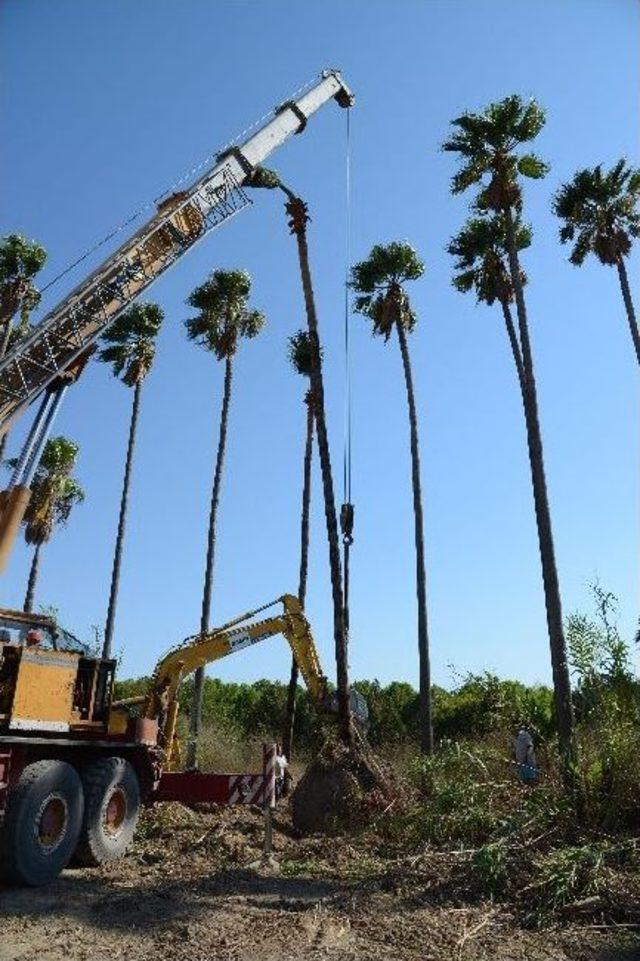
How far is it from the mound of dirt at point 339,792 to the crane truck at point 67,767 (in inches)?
72.6

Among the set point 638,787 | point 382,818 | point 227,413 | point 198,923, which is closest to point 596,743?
point 638,787

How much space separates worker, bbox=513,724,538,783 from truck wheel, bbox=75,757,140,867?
5.90 m

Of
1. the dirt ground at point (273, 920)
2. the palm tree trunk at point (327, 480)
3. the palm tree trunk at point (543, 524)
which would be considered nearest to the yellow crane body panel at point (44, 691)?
the dirt ground at point (273, 920)

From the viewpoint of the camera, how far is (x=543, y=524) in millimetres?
18312

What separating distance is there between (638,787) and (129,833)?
733 cm

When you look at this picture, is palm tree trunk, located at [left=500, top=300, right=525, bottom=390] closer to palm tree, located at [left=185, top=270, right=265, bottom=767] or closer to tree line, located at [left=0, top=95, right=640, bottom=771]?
tree line, located at [left=0, top=95, right=640, bottom=771]

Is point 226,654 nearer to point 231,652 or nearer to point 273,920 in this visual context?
point 231,652

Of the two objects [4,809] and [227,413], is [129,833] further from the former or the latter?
[227,413]

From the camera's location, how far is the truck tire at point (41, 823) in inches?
372

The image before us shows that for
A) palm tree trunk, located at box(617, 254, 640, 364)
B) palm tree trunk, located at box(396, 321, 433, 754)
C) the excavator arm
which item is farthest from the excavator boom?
palm tree trunk, located at box(617, 254, 640, 364)

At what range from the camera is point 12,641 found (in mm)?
10500

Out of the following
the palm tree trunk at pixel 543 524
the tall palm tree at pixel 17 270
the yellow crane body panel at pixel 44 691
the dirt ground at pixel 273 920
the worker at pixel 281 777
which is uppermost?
the tall palm tree at pixel 17 270

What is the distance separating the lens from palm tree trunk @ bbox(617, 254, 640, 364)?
2264 cm

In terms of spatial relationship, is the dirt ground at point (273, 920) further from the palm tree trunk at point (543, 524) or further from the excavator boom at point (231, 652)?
the palm tree trunk at point (543, 524)
